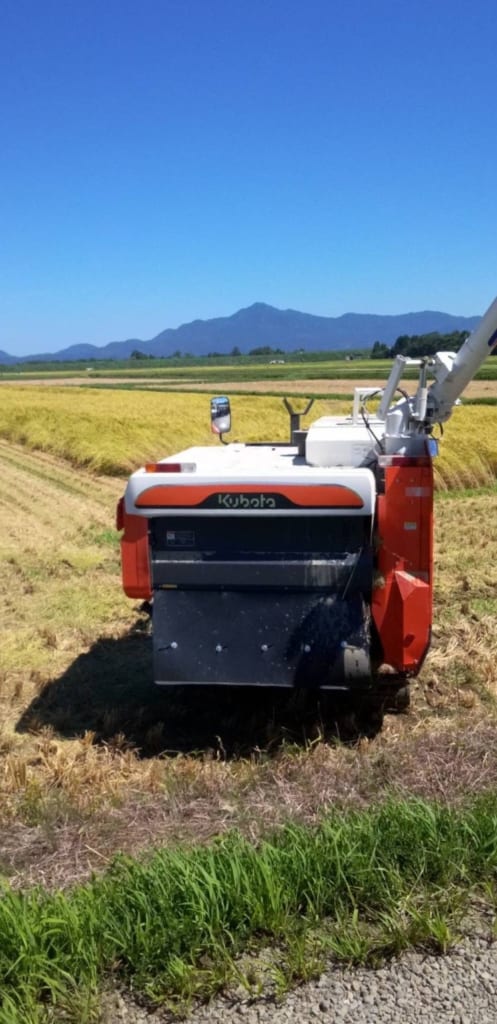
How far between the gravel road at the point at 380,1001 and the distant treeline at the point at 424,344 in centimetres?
485

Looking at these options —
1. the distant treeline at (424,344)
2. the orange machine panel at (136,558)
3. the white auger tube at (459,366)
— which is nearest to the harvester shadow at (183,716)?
the orange machine panel at (136,558)

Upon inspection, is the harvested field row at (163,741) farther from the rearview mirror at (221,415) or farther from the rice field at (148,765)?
the rearview mirror at (221,415)

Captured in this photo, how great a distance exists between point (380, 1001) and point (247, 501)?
2611 millimetres

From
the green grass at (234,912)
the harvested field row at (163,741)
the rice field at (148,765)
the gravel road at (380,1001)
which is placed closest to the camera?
the gravel road at (380,1001)

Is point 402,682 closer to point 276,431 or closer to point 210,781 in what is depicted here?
point 210,781

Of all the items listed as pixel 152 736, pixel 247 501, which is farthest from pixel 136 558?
pixel 152 736

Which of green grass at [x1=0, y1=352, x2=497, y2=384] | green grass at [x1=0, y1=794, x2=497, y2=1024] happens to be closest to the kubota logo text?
green grass at [x1=0, y1=794, x2=497, y2=1024]

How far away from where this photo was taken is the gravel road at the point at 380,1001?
8.89 feet

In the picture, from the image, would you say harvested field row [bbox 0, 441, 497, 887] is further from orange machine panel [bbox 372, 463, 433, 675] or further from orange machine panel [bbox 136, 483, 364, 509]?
orange machine panel [bbox 136, 483, 364, 509]

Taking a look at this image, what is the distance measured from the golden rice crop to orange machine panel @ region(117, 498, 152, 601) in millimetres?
12655

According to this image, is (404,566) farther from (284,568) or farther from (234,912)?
(234,912)

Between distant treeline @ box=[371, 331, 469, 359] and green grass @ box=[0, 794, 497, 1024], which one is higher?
distant treeline @ box=[371, 331, 469, 359]

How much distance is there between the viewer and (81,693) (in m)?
6.37

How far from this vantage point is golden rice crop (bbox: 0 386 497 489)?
58.1 feet
